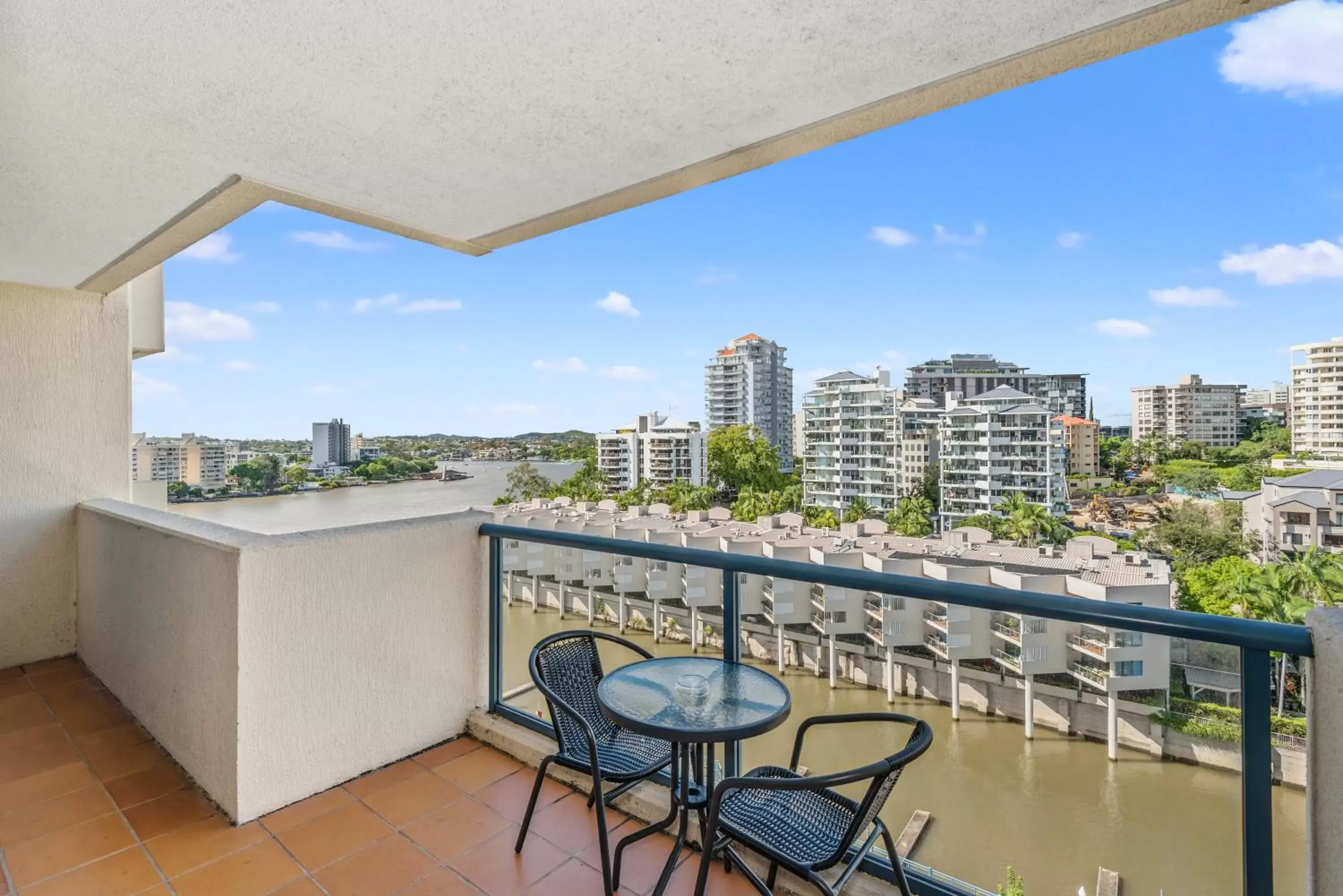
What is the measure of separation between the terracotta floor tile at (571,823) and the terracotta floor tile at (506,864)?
4 cm

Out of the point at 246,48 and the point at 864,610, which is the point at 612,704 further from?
the point at 246,48

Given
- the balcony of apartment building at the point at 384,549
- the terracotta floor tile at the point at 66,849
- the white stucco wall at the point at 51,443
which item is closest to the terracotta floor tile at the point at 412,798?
the balcony of apartment building at the point at 384,549

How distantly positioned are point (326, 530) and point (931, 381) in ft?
189

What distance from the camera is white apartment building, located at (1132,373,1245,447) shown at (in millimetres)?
35406

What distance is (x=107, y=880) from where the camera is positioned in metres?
2.04

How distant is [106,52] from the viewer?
1.78 metres

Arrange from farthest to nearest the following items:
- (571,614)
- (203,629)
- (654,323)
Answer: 1. (654,323)
2. (571,614)
3. (203,629)

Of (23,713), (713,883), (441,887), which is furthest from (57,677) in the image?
(713,883)

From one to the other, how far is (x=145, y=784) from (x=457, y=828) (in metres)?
1.40

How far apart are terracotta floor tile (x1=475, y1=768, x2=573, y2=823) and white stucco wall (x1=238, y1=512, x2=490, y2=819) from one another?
19.2 inches

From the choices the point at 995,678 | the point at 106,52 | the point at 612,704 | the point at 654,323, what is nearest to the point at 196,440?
the point at 106,52

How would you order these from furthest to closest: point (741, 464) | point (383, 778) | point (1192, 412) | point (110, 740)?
point (741, 464) < point (1192, 412) < point (110, 740) < point (383, 778)

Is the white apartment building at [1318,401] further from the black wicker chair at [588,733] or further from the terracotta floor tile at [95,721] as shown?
the terracotta floor tile at [95,721]

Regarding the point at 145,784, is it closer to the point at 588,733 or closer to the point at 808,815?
the point at 588,733
